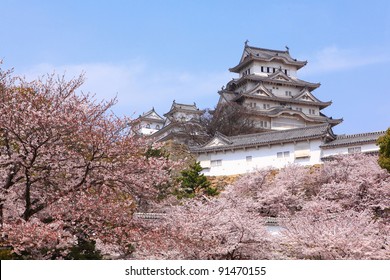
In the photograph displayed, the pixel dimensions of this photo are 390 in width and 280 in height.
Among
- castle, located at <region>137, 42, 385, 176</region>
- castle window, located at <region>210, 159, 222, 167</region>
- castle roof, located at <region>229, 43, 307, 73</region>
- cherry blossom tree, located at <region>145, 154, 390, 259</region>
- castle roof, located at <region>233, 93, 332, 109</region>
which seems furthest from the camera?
castle roof, located at <region>229, 43, 307, 73</region>

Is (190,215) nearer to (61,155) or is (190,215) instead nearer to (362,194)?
(61,155)

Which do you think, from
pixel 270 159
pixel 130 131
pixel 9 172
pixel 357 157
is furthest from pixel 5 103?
pixel 270 159

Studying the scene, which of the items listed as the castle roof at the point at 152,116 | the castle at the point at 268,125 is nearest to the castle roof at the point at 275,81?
the castle at the point at 268,125

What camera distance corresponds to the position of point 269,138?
117 feet

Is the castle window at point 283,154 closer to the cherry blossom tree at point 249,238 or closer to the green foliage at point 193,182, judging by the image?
the green foliage at point 193,182

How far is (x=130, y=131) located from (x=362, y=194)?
1576cm

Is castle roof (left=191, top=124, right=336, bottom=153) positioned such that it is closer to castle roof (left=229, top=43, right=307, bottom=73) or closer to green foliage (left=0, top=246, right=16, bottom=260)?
castle roof (left=229, top=43, right=307, bottom=73)

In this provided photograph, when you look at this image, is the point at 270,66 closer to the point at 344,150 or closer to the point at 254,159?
the point at 254,159

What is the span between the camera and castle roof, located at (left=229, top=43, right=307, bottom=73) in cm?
5619

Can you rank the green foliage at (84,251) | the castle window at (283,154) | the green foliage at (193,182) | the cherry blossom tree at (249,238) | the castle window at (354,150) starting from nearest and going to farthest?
1. the green foliage at (84,251)
2. the cherry blossom tree at (249,238)
3. the green foliage at (193,182)
4. the castle window at (354,150)
5. the castle window at (283,154)

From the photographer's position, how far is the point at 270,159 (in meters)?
35.1

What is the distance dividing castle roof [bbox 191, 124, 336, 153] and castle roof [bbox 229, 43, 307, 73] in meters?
20.9

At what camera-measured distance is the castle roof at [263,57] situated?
184 ft

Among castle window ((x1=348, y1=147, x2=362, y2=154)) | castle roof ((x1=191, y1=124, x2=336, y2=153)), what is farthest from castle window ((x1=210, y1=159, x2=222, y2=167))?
castle window ((x1=348, y1=147, x2=362, y2=154))
